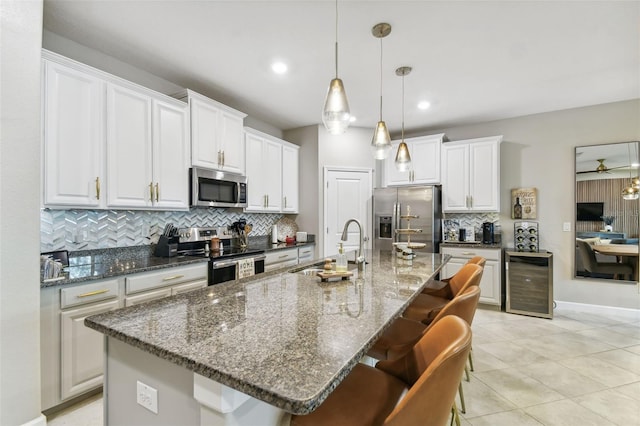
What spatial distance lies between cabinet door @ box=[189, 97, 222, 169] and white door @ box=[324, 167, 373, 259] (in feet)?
6.04

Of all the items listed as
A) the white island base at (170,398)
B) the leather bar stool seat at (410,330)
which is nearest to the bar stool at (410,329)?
the leather bar stool seat at (410,330)

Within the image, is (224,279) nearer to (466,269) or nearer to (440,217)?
(466,269)

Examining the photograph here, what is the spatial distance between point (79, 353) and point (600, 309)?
18.7 ft

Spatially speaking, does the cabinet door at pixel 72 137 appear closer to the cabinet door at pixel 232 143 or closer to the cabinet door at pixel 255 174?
the cabinet door at pixel 232 143

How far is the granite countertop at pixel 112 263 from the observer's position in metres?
2.02

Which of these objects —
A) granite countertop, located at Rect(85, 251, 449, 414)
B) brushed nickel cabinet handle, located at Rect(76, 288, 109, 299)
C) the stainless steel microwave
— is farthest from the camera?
the stainless steel microwave

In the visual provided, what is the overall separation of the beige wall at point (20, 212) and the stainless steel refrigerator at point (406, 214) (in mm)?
3851

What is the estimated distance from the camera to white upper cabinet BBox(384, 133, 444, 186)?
4613 mm

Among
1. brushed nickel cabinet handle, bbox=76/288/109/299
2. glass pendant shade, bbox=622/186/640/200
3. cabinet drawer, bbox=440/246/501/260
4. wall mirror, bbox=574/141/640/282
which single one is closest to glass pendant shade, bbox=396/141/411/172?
cabinet drawer, bbox=440/246/501/260

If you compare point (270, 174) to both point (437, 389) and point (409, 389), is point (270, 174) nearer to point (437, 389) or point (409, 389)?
point (409, 389)

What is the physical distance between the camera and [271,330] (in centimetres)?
97

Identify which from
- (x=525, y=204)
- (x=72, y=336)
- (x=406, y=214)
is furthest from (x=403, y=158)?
(x=72, y=336)

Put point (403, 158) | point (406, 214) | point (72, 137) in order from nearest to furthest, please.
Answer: point (72, 137)
point (403, 158)
point (406, 214)

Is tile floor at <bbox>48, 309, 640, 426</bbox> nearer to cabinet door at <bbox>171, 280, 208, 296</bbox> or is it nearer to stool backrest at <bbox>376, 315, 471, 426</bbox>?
cabinet door at <bbox>171, 280, 208, 296</bbox>
